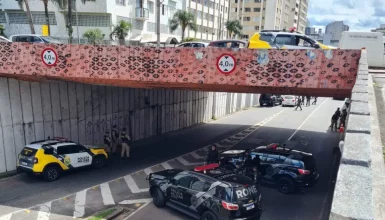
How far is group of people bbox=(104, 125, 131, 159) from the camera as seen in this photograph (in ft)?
61.4

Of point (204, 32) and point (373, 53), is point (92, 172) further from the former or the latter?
point (204, 32)

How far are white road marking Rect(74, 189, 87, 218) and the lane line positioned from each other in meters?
2.04

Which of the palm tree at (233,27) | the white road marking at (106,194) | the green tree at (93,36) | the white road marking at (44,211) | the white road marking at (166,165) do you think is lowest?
the white road marking at (166,165)

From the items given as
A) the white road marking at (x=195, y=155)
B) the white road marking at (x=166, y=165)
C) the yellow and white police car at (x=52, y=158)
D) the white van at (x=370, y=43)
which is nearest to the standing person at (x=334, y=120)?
the white van at (x=370, y=43)

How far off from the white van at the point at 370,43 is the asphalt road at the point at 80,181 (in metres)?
11.6

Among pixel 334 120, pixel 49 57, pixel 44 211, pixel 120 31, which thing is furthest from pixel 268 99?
pixel 44 211

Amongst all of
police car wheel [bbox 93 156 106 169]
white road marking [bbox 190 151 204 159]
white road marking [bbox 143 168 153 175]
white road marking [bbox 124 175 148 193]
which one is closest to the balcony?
white road marking [bbox 190 151 204 159]

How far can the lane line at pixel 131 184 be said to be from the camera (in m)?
13.9

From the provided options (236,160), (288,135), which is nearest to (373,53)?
(288,135)

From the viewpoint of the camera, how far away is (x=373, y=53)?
18.8m

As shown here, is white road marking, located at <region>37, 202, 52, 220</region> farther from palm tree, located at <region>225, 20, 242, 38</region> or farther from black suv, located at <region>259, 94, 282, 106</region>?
palm tree, located at <region>225, 20, 242, 38</region>

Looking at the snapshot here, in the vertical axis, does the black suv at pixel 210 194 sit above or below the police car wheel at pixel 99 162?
above

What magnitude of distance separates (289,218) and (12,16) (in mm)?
41408

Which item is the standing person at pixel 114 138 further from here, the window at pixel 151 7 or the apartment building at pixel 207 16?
the apartment building at pixel 207 16
